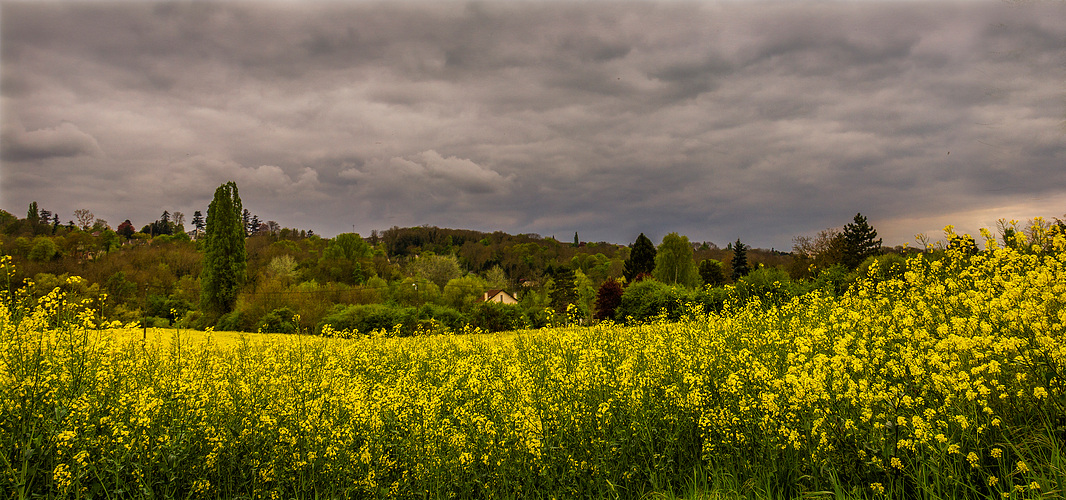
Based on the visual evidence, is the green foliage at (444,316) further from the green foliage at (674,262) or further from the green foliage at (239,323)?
the green foliage at (674,262)

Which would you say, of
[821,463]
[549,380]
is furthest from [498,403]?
[821,463]

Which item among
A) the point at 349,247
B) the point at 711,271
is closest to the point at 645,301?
the point at 711,271

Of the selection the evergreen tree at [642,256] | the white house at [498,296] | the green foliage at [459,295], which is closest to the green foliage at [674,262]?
the evergreen tree at [642,256]

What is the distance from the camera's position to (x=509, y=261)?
55938 mm

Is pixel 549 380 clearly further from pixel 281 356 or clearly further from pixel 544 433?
pixel 281 356

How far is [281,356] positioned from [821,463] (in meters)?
6.47

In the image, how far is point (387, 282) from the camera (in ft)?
116

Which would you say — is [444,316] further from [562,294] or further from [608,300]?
[608,300]

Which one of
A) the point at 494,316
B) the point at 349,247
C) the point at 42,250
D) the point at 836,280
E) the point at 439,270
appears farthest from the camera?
the point at 349,247

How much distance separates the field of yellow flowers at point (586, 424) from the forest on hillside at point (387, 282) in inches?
73.8

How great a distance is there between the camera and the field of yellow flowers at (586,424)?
11.4 ft

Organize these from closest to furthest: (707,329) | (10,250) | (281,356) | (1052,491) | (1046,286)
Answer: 1. (1052,491)
2. (1046,286)
3. (281,356)
4. (707,329)
5. (10,250)

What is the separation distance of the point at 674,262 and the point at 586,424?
90.1ft

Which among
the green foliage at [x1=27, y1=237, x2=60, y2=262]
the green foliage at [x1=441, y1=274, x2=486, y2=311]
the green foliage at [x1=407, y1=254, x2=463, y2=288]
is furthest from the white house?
the green foliage at [x1=27, y1=237, x2=60, y2=262]
